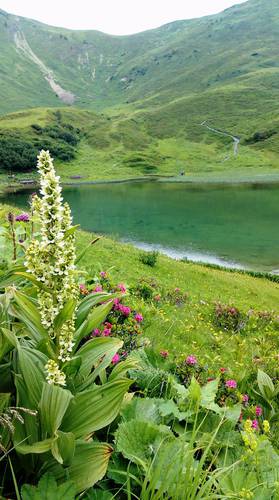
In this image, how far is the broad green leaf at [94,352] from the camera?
13.1 feet

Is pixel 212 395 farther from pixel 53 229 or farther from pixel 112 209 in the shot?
pixel 112 209

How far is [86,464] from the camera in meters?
3.28

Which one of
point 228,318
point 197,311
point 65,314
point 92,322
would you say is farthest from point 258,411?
point 197,311

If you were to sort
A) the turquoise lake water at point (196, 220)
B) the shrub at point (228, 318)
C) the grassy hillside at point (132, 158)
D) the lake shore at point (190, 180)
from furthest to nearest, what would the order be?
the grassy hillside at point (132, 158) → the lake shore at point (190, 180) → the turquoise lake water at point (196, 220) → the shrub at point (228, 318)

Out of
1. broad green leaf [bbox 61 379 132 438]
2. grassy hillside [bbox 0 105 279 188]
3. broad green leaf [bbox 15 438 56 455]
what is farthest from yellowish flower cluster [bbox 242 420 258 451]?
grassy hillside [bbox 0 105 279 188]

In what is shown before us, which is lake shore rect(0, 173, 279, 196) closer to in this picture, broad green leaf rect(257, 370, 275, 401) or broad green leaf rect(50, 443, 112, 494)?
broad green leaf rect(257, 370, 275, 401)

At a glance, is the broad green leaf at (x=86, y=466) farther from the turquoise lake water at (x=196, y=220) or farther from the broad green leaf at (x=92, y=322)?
the turquoise lake water at (x=196, y=220)

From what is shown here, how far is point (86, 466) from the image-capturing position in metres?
3.27

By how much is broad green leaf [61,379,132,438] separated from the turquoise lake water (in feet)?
118

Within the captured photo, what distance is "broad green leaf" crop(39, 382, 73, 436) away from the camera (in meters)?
3.02

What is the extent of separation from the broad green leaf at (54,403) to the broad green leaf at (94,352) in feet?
2.83

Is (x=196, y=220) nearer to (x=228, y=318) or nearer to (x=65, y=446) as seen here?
(x=228, y=318)

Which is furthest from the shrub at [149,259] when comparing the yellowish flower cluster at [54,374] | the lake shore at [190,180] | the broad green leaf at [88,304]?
the lake shore at [190,180]

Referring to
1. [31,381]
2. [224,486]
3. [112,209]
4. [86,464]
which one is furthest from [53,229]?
[112,209]
